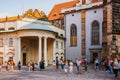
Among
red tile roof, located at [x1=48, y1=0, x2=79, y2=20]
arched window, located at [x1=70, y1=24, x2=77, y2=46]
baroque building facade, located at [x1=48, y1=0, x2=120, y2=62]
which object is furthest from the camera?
red tile roof, located at [x1=48, y1=0, x2=79, y2=20]

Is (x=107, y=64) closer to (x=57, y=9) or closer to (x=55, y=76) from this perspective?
(x=55, y=76)

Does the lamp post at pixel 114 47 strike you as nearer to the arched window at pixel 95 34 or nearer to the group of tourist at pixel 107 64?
the group of tourist at pixel 107 64

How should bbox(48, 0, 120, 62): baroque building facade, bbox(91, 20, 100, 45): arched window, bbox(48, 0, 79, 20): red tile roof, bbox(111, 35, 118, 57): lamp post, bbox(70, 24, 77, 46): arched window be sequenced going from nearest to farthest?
bbox(111, 35, 118, 57): lamp post, bbox(48, 0, 120, 62): baroque building facade, bbox(91, 20, 100, 45): arched window, bbox(70, 24, 77, 46): arched window, bbox(48, 0, 79, 20): red tile roof

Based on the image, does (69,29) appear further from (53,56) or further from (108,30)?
(108,30)

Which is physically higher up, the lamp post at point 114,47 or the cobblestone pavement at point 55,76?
the lamp post at point 114,47

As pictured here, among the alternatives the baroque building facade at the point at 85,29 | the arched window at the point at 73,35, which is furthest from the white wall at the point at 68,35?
the arched window at the point at 73,35

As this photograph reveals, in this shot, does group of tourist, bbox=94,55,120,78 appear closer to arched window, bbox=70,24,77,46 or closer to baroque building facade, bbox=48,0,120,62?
baroque building facade, bbox=48,0,120,62

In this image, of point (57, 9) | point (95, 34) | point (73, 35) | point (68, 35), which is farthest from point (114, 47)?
point (57, 9)

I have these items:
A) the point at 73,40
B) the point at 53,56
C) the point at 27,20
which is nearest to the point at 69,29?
the point at 73,40

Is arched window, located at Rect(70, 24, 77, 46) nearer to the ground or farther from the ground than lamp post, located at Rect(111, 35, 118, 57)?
farther from the ground

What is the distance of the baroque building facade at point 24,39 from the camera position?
149ft

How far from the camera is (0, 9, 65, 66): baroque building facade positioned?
45312 mm

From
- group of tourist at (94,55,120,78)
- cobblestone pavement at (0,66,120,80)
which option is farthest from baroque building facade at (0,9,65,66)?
cobblestone pavement at (0,66,120,80)

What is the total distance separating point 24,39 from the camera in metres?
48.8
